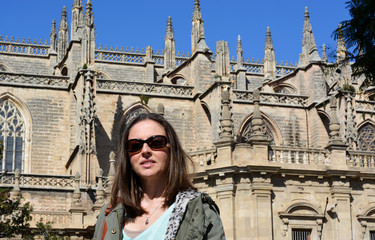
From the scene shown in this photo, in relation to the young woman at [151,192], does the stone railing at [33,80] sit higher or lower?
higher

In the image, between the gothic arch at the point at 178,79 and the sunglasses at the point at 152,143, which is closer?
the sunglasses at the point at 152,143

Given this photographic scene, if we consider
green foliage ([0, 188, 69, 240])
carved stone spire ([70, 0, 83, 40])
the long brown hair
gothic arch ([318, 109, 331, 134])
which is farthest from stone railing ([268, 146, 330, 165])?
carved stone spire ([70, 0, 83, 40])

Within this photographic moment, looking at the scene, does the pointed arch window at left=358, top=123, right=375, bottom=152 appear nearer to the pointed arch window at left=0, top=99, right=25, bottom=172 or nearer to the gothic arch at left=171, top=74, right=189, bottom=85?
the gothic arch at left=171, top=74, right=189, bottom=85

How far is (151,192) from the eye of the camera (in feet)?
10.6

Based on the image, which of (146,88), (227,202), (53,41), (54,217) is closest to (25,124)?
(146,88)

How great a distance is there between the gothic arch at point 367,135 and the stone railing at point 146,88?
8.30 m

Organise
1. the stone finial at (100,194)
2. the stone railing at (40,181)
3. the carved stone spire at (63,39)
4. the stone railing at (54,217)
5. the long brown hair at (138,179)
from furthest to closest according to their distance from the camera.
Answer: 1. the carved stone spire at (63,39)
2. the stone railing at (40,181)
3. the stone finial at (100,194)
4. the stone railing at (54,217)
5. the long brown hair at (138,179)

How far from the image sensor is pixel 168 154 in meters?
3.23

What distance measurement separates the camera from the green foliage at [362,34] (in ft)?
33.2

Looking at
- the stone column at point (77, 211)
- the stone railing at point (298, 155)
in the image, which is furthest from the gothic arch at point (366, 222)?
the stone column at point (77, 211)

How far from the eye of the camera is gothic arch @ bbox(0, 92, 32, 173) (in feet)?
98.0

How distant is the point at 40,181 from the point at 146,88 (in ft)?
25.6

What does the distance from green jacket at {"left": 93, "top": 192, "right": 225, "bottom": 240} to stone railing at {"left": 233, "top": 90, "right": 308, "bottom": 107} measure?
29.3 metres

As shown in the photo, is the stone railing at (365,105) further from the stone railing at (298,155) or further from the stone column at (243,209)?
the stone column at (243,209)
